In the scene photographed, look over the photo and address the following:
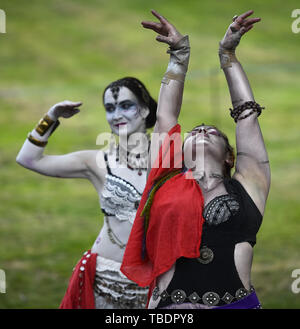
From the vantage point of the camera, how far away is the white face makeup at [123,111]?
3746mm

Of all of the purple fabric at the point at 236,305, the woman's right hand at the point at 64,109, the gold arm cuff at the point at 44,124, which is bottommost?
the purple fabric at the point at 236,305

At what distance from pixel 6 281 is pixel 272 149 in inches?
289

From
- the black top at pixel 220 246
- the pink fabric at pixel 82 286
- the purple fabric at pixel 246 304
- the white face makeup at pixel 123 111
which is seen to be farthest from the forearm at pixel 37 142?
the purple fabric at pixel 246 304

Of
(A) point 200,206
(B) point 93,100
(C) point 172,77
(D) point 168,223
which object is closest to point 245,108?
(C) point 172,77

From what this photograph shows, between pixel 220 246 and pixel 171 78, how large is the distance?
0.80 meters

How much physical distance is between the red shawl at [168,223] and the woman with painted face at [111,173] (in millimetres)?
876

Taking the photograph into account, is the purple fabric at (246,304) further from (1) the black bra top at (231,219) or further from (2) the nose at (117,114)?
(2) the nose at (117,114)

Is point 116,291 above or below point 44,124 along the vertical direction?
below

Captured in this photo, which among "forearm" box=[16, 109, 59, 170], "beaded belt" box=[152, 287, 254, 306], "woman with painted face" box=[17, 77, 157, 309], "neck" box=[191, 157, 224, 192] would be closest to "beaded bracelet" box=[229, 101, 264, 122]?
"neck" box=[191, 157, 224, 192]

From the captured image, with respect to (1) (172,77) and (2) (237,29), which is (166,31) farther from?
(2) (237,29)

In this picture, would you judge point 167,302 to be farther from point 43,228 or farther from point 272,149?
point 272,149

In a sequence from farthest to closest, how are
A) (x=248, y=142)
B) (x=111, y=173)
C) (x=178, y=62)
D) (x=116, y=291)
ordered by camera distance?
(x=111, y=173)
(x=116, y=291)
(x=178, y=62)
(x=248, y=142)

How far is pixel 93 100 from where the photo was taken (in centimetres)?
1559

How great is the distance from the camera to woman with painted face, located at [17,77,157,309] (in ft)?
11.8
